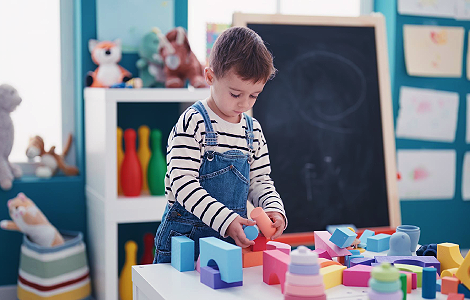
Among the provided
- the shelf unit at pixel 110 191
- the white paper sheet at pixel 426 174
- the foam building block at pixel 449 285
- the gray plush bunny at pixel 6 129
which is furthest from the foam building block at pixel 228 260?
the white paper sheet at pixel 426 174

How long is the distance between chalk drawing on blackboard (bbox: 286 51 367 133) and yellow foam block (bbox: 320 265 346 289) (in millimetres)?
1376

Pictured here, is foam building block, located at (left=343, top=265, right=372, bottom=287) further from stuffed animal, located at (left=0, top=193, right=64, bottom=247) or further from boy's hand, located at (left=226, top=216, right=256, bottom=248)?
stuffed animal, located at (left=0, top=193, right=64, bottom=247)

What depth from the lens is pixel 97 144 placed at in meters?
2.17

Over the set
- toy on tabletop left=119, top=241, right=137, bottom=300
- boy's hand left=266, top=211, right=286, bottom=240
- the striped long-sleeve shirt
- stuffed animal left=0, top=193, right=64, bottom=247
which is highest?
the striped long-sleeve shirt

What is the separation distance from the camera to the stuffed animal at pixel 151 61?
2.26 metres

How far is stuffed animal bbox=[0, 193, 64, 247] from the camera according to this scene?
84.1 inches

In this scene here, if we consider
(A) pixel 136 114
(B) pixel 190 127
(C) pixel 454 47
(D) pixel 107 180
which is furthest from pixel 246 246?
(C) pixel 454 47

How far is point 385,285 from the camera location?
2.39 ft

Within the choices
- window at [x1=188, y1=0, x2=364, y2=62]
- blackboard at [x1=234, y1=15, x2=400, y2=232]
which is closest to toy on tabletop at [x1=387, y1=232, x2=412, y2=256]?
blackboard at [x1=234, y1=15, x2=400, y2=232]

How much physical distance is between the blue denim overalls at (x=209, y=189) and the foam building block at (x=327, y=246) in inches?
7.9

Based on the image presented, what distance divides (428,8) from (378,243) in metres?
1.97

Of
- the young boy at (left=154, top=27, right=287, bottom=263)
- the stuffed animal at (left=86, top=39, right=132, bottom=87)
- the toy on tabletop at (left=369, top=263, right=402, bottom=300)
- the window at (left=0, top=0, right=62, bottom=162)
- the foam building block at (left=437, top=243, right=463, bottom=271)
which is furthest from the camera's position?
the window at (left=0, top=0, right=62, bottom=162)

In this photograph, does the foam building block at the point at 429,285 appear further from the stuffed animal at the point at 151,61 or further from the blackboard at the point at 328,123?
the stuffed animal at the point at 151,61

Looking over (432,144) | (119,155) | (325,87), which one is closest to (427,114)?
(432,144)
